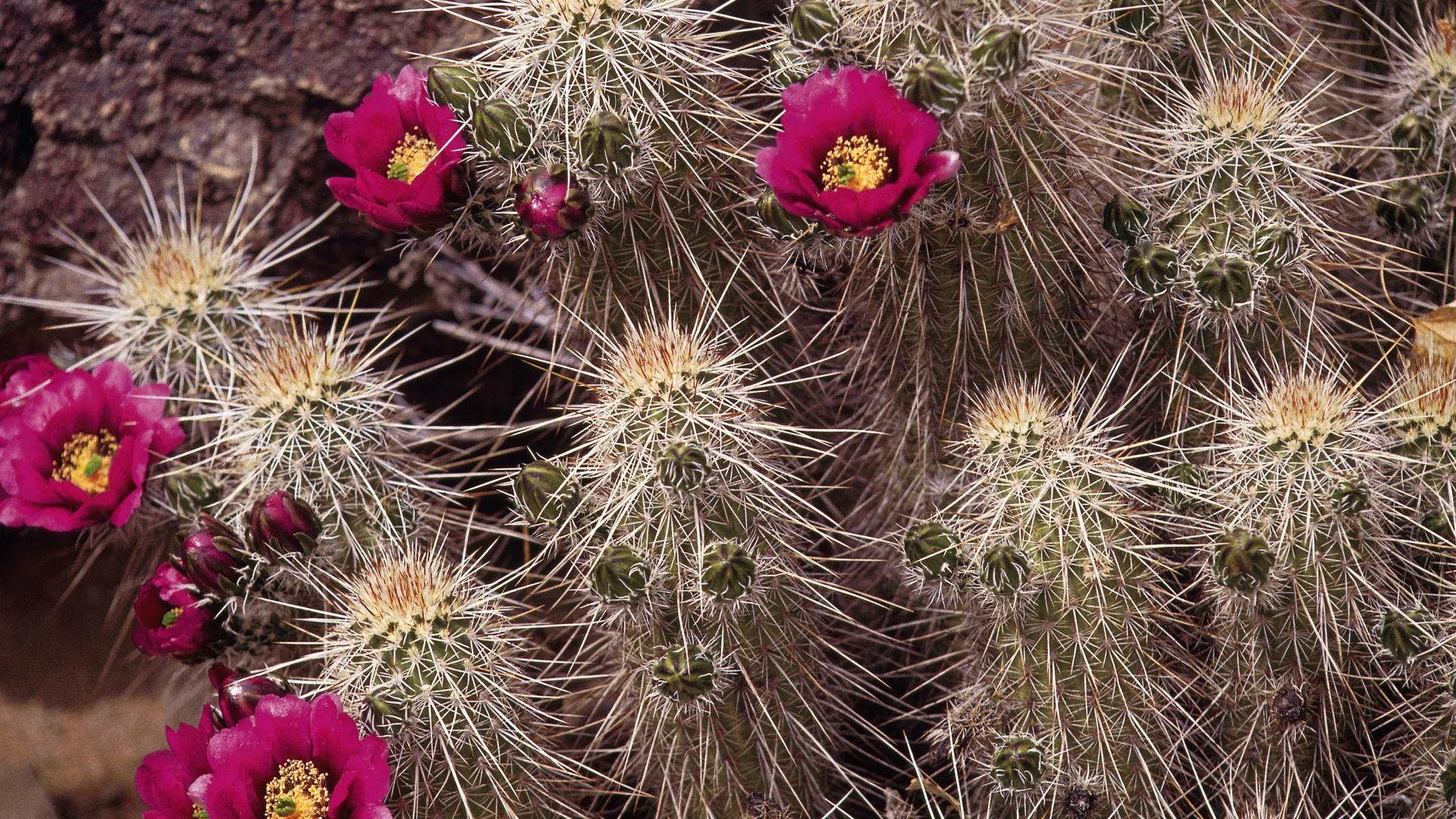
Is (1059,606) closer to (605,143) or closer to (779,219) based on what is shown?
(779,219)

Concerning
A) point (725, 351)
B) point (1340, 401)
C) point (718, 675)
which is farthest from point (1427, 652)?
point (725, 351)

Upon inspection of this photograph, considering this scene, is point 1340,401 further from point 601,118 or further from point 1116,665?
point 601,118

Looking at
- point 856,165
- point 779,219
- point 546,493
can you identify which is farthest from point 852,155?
point 546,493

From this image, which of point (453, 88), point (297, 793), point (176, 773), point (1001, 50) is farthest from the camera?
point (453, 88)

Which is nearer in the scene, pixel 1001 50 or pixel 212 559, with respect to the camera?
pixel 1001 50

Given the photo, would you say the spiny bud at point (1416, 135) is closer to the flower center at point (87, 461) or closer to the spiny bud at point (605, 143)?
the spiny bud at point (605, 143)

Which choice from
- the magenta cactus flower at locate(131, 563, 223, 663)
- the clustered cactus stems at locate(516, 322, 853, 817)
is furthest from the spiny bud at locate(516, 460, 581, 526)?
the magenta cactus flower at locate(131, 563, 223, 663)

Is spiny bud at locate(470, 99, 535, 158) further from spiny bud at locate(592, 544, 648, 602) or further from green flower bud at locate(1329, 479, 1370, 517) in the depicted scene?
green flower bud at locate(1329, 479, 1370, 517)
